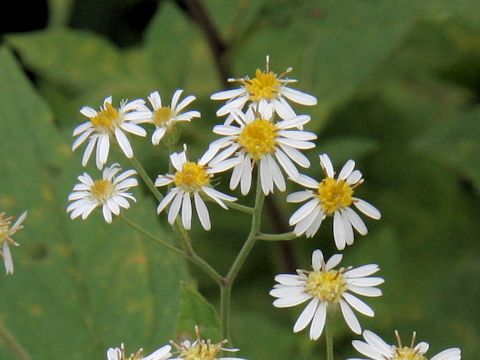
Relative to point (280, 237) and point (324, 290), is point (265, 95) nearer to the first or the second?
point (280, 237)

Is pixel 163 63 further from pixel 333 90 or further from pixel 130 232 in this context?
pixel 130 232

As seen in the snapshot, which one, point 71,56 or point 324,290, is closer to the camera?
point 324,290

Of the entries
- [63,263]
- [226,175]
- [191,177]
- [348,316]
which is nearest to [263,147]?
[191,177]

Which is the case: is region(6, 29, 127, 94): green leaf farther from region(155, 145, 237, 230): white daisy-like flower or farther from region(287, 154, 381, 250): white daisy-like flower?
region(287, 154, 381, 250): white daisy-like flower

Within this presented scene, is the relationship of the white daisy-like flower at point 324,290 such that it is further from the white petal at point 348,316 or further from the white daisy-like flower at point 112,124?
the white daisy-like flower at point 112,124

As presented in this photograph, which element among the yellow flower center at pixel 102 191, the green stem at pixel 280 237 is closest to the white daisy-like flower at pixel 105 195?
the yellow flower center at pixel 102 191

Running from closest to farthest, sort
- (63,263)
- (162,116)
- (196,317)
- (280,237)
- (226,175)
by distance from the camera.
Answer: (280,237) < (196,317) < (162,116) < (63,263) < (226,175)

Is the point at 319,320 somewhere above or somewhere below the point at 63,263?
below

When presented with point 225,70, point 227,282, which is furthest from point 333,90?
point 227,282
